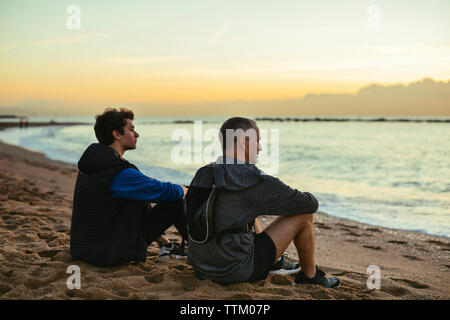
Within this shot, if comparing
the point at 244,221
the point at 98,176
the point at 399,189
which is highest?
the point at 98,176

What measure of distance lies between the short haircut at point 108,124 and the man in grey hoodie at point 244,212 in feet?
2.98

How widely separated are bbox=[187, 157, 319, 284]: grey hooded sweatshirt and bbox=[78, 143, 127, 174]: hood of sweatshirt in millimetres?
753

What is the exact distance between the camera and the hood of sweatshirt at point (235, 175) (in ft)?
9.32

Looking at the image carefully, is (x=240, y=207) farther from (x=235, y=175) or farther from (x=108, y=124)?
(x=108, y=124)

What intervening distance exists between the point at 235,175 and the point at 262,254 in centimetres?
70

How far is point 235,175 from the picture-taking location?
287 cm

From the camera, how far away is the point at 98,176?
10.8 feet

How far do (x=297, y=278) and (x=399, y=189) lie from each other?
405 inches

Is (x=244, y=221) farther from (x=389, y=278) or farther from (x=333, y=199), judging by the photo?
(x=333, y=199)

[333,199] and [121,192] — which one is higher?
[121,192]

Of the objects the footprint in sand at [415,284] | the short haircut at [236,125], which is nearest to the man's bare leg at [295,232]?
the short haircut at [236,125]

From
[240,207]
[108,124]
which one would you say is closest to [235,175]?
[240,207]

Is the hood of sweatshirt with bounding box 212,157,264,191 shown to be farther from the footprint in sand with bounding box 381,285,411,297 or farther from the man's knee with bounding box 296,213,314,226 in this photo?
the footprint in sand with bounding box 381,285,411,297
